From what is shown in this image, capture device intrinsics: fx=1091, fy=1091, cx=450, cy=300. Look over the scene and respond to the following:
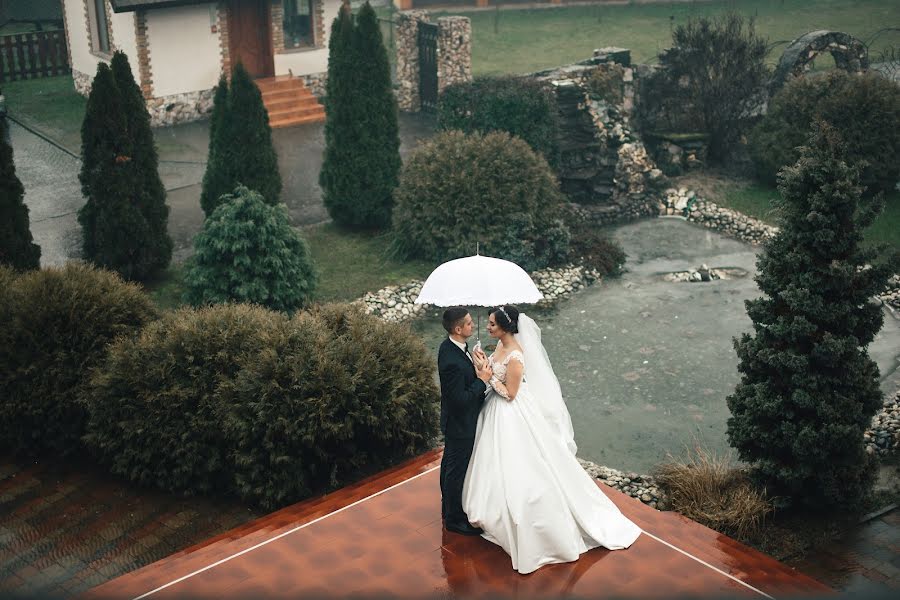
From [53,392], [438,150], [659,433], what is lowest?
[659,433]

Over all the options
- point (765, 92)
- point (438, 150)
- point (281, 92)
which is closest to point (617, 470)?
point (438, 150)

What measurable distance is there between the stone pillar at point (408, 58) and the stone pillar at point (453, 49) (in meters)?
0.81

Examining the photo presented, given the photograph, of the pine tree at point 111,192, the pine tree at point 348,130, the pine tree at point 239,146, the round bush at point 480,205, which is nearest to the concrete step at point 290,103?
the pine tree at point 348,130

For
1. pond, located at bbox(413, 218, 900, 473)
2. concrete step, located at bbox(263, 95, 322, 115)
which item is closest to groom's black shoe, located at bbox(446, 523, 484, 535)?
pond, located at bbox(413, 218, 900, 473)

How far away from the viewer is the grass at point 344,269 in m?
15.7

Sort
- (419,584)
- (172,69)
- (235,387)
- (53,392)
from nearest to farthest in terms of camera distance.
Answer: (419,584) → (235,387) → (53,392) → (172,69)

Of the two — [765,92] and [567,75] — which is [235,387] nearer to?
[567,75]

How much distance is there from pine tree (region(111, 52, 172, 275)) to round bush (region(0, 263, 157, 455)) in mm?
4516

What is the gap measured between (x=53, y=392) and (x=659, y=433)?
21.1ft

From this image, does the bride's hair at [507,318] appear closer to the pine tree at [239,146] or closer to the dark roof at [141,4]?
the pine tree at [239,146]

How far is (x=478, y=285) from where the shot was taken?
8430 millimetres

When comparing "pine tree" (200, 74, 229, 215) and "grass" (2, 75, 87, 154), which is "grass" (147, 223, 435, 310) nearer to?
"pine tree" (200, 74, 229, 215)

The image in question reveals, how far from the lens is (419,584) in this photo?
792cm

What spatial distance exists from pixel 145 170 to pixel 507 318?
9083mm
